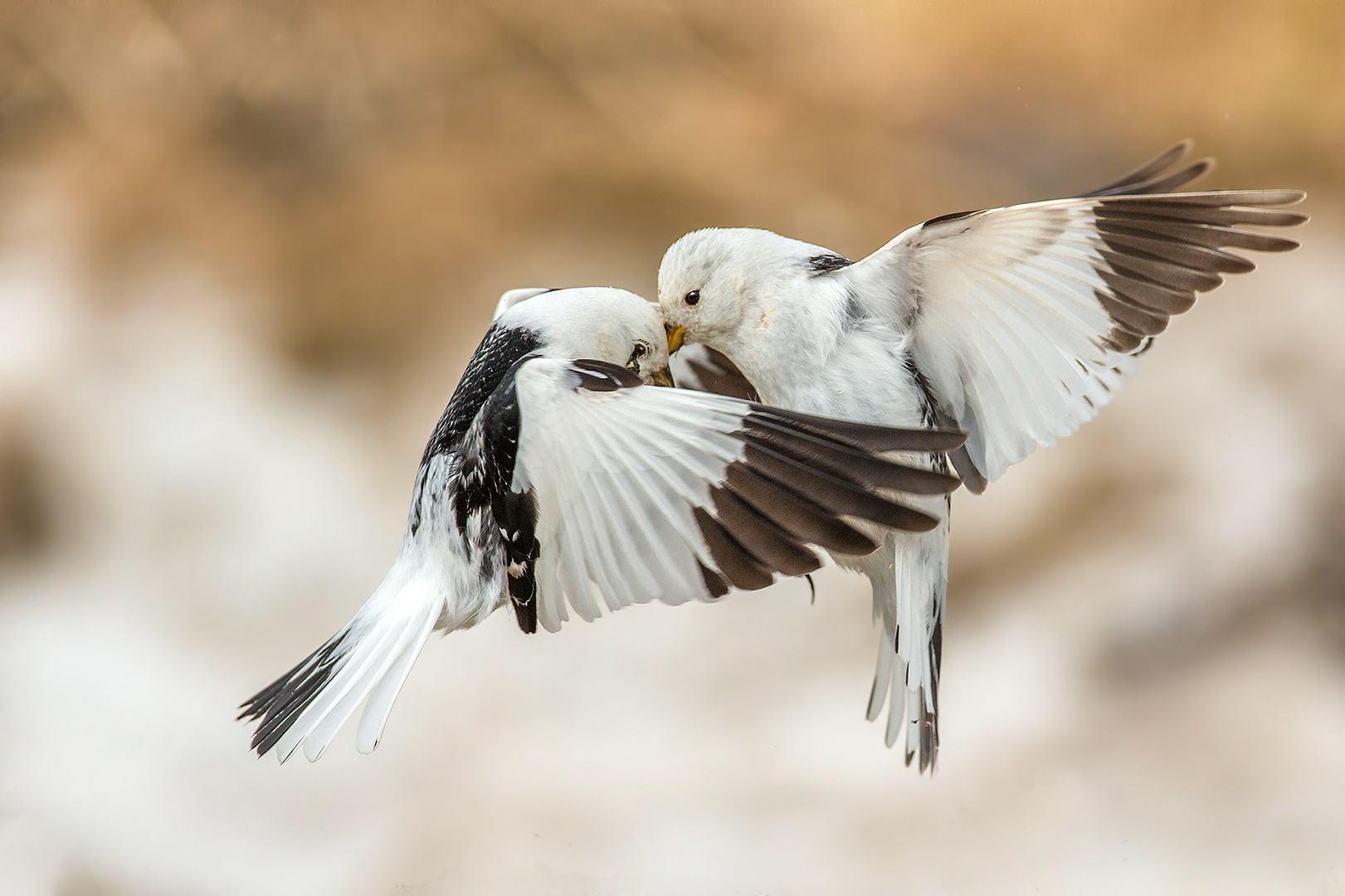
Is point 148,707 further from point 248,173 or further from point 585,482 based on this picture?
point 585,482

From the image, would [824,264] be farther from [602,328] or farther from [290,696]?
[290,696]

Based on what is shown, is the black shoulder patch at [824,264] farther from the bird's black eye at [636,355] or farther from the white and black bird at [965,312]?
the bird's black eye at [636,355]

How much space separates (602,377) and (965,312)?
33cm

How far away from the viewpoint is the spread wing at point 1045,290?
784 mm

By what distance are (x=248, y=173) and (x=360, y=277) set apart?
0.27 metres

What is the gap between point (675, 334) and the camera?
0.90 meters

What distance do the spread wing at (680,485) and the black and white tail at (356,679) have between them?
12 centimetres

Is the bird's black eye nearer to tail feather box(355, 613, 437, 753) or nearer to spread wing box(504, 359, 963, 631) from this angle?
spread wing box(504, 359, 963, 631)

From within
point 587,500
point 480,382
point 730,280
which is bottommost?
point 587,500

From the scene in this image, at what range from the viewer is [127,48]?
175 centimetres

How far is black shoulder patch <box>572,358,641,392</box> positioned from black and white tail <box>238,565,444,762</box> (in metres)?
0.24

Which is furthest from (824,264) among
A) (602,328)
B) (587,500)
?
(587,500)

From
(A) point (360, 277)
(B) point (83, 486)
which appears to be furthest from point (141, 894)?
(A) point (360, 277)

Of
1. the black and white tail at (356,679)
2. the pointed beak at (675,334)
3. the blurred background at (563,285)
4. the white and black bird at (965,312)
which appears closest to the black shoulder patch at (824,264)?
the white and black bird at (965,312)
